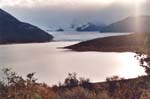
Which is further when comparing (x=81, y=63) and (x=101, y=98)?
(x=81, y=63)

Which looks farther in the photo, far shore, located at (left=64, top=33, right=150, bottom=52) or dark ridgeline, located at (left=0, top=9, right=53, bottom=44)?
dark ridgeline, located at (left=0, top=9, right=53, bottom=44)

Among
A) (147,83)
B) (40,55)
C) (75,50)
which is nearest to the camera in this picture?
(147,83)

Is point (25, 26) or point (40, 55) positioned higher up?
point (25, 26)

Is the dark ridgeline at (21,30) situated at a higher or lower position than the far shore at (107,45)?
higher

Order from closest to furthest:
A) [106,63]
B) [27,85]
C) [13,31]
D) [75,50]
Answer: [27,85] < [106,63] < [75,50] < [13,31]

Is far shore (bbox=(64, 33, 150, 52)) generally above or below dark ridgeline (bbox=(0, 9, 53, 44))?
below

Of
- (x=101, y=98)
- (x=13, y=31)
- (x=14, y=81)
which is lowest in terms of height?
(x=101, y=98)

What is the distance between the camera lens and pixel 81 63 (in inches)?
1491

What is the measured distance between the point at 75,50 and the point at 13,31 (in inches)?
1173

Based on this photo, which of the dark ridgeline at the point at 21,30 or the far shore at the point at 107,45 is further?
the dark ridgeline at the point at 21,30

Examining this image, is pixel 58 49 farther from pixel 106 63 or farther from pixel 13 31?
pixel 13 31

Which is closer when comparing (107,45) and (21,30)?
(107,45)

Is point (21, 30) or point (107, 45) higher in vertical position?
point (21, 30)

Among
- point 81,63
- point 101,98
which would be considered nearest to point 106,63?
point 81,63
